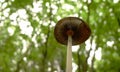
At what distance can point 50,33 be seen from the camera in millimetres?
10055

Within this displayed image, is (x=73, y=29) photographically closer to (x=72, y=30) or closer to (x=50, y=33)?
(x=72, y=30)

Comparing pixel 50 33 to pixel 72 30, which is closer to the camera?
pixel 72 30

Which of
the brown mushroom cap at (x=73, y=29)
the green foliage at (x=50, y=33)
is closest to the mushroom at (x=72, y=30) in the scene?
the brown mushroom cap at (x=73, y=29)

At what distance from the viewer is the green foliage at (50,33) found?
9680 mm

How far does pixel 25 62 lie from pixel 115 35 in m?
3.28

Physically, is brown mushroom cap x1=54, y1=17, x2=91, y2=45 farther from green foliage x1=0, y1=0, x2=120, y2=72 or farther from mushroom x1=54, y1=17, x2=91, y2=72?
green foliage x1=0, y1=0, x2=120, y2=72

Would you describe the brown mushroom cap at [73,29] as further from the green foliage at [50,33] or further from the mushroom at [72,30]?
the green foliage at [50,33]

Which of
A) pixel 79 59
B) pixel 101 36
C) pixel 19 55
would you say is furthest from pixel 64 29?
pixel 19 55

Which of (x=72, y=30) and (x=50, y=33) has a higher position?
(x=50, y=33)

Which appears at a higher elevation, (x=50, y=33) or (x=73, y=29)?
(x=50, y=33)

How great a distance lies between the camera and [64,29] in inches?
197

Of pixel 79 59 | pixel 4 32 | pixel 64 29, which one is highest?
pixel 4 32

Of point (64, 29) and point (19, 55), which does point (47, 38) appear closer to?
point (19, 55)

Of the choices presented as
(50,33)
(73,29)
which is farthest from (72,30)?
(50,33)
